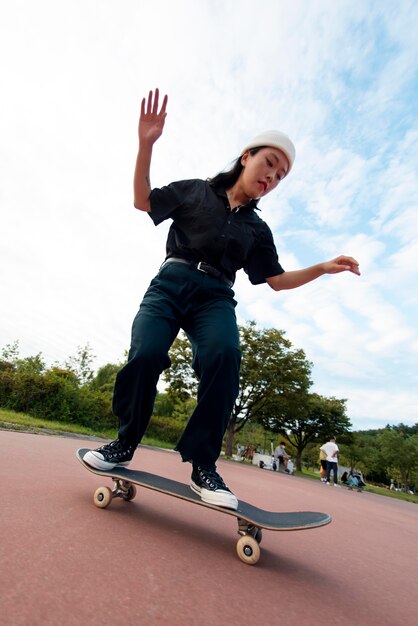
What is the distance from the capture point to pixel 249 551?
169 cm

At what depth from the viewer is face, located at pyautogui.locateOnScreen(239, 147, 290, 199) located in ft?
8.36

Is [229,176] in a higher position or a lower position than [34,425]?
higher

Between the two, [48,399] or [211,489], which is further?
[48,399]

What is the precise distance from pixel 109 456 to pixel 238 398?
72.8ft

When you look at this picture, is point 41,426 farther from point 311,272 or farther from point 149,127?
point 149,127

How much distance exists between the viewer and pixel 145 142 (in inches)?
89.4

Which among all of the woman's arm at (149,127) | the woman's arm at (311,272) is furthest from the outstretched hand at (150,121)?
the woman's arm at (311,272)

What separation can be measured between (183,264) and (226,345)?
606 millimetres

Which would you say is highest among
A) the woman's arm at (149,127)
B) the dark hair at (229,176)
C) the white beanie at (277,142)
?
the white beanie at (277,142)

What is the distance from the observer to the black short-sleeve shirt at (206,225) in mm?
2465

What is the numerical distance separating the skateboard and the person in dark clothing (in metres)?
0.07

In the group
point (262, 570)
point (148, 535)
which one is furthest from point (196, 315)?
point (262, 570)

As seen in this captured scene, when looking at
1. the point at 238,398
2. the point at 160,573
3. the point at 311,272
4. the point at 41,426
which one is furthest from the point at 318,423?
the point at 160,573

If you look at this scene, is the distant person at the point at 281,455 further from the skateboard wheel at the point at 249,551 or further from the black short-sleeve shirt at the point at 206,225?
the skateboard wheel at the point at 249,551
